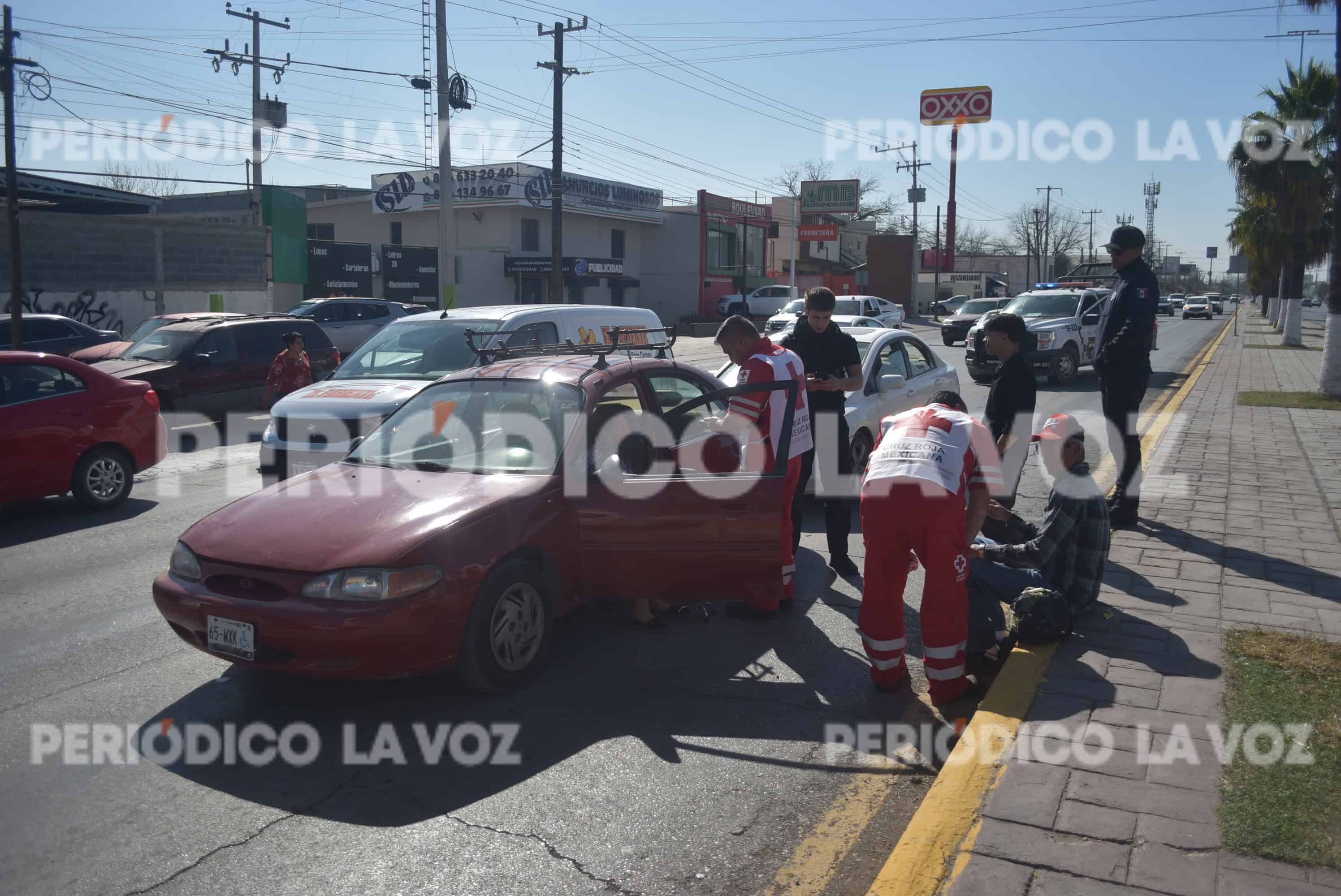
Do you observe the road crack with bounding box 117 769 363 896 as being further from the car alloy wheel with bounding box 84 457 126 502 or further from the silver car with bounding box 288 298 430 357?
the silver car with bounding box 288 298 430 357

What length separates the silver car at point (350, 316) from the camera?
22797 millimetres

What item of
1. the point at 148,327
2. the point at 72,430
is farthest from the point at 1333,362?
the point at 148,327

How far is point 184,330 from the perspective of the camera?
50.2 feet

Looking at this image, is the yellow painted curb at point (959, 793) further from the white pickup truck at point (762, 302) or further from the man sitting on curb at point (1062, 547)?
the white pickup truck at point (762, 302)

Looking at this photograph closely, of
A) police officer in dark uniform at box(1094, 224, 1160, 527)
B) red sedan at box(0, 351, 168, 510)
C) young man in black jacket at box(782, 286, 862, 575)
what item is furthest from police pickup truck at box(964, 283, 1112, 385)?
red sedan at box(0, 351, 168, 510)

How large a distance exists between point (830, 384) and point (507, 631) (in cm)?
301

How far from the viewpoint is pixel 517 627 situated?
4.90 metres

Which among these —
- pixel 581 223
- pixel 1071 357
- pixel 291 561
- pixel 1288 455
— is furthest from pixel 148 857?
pixel 581 223

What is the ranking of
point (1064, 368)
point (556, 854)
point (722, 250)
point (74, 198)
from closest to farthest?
point (556, 854) < point (1064, 368) < point (74, 198) < point (722, 250)

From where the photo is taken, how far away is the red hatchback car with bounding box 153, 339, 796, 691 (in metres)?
4.40

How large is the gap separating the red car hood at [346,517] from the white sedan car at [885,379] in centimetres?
388

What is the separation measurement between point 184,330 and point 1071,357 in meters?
16.1

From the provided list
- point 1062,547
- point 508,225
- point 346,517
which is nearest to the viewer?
point 346,517

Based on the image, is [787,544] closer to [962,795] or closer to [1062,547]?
[1062,547]
